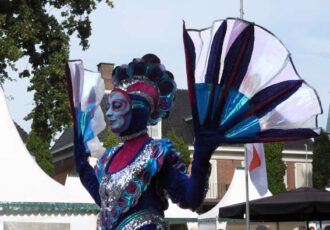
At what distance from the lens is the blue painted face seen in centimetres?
368

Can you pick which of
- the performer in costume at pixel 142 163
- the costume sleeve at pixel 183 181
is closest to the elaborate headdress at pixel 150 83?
the performer in costume at pixel 142 163

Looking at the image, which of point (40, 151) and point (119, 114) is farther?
point (40, 151)

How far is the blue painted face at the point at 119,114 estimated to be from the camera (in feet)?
12.1

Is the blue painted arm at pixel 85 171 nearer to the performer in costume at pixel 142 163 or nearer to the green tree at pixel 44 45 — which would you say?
the performer in costume at pixel 142 163

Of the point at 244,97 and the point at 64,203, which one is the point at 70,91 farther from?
the point at 64,203

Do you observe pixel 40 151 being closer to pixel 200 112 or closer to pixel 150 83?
pixel 150 83

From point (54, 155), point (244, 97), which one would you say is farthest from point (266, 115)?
point (54, 155)

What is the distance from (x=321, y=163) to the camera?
116ft

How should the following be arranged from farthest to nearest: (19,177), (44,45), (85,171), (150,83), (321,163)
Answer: (321,163) → (44,45) → (19,177) → (85,171) → (150,83)

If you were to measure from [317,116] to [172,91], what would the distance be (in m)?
0.95

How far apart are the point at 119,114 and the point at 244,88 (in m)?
0.79

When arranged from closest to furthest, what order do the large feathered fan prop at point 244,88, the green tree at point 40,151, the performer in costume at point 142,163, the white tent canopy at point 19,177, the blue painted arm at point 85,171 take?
the large feathered fan prop at point 244,88, the performer in costume at point 142,163, the blue painted arm at point 85,171, the white tent canopy at point 19,177, the green tree at point 40,151

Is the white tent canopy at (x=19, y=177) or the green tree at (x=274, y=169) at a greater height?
the white tent canopy at (x=19, y=177)

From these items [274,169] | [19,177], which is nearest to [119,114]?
[19,177]
